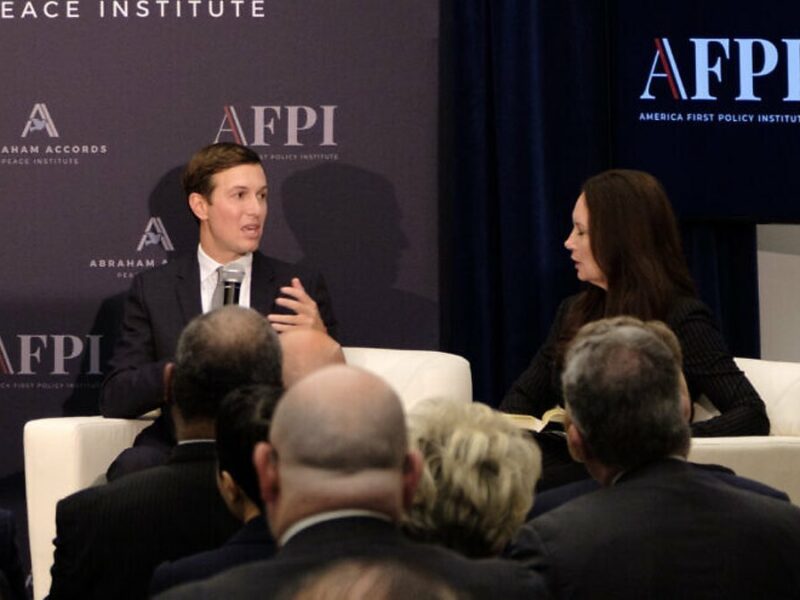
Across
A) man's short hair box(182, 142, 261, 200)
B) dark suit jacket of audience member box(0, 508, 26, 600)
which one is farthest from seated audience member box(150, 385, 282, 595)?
man's short hair box(182, 142, 261, 200)

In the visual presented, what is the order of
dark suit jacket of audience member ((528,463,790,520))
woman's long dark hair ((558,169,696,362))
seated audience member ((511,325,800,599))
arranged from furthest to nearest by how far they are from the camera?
woman's long dark hair ((558,169,696,362)) < dark suit jacket of audience member ((528,463,790,520)) < seated audience member ((511,325,800,599))

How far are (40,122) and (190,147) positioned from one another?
551 mm

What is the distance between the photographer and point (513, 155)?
5320 millimetres

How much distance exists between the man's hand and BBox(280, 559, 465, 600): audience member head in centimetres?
321

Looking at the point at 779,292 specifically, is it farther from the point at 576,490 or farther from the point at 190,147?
the point at 576,490

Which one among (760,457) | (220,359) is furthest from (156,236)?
(220,359)

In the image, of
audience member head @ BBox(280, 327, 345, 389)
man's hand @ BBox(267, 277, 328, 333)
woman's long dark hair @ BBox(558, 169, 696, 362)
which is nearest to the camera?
audience member head @ BBox(280, 327, 345, 389)

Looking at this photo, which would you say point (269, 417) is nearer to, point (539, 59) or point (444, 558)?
point (444, 558)

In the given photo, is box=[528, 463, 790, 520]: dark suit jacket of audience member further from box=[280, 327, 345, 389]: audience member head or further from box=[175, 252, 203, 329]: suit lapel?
box=[175, 252, 203, 329]: suit lapel

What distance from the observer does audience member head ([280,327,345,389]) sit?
165 inches

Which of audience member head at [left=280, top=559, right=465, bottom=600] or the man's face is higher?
the man's face

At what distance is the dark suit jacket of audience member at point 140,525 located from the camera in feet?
8.66

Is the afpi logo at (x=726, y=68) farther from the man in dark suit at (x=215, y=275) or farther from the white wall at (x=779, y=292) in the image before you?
the man in dark suit at (x=215, y=275)

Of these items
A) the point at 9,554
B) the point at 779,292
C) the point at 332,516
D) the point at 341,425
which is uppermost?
the point at 779,292
